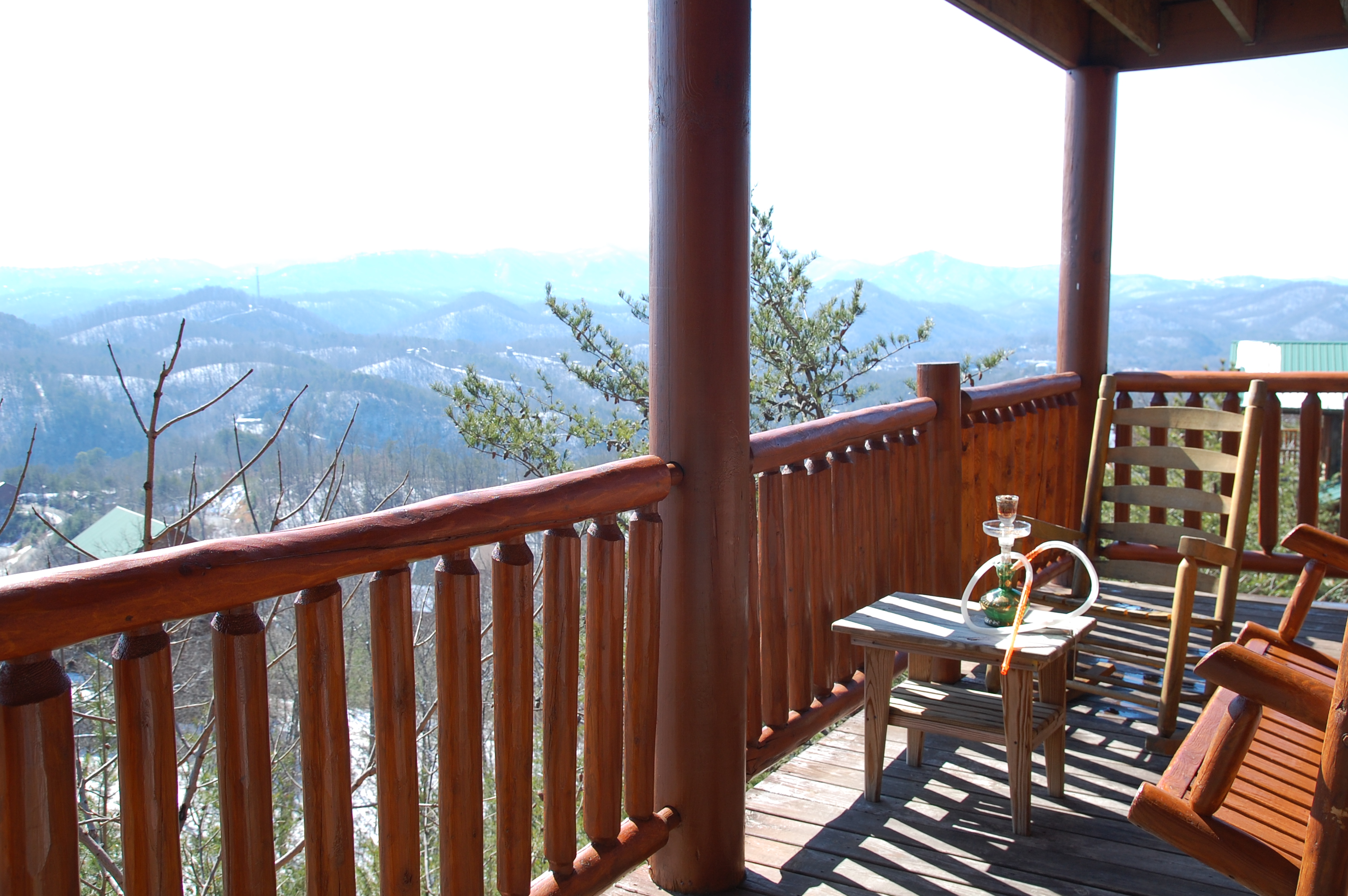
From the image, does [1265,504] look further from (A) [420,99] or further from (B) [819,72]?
(A) [420,99]

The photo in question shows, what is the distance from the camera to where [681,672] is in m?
2.18

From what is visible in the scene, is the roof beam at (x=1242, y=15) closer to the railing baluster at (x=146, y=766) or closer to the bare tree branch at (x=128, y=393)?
the bare tree branch at (x=128, y=393)

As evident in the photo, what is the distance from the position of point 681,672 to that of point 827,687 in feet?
2.97

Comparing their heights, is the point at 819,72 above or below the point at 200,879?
above

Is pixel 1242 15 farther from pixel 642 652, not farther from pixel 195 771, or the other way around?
pixel 195 771

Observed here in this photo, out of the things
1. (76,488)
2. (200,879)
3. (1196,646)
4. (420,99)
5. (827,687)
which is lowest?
(200,879)

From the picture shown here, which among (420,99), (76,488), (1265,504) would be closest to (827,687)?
(1265,504)

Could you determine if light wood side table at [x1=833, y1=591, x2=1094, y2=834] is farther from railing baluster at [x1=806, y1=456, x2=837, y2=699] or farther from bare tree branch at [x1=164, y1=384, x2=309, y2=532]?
bare tree branch at [x1=164, y1=384, x2=309, y2=532]

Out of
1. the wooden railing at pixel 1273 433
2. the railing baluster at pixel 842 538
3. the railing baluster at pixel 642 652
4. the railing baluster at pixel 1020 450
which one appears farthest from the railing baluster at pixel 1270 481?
the railing baluster at pixel 642 652

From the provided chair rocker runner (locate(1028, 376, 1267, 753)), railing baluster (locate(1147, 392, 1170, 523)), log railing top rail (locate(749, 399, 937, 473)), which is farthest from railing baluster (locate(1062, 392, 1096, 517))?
log railing top rail (locate(749, 399, 937, 473))

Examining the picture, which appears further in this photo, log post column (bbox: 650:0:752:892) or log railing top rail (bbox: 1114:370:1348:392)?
log railing top rail (bbox: 1114:370:1348:392)

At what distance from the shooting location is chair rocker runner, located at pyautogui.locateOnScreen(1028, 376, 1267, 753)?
2928mm

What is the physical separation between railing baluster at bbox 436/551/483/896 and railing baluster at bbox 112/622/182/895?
1.59 ft

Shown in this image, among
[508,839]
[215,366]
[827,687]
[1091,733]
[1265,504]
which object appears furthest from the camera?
[215,366]
